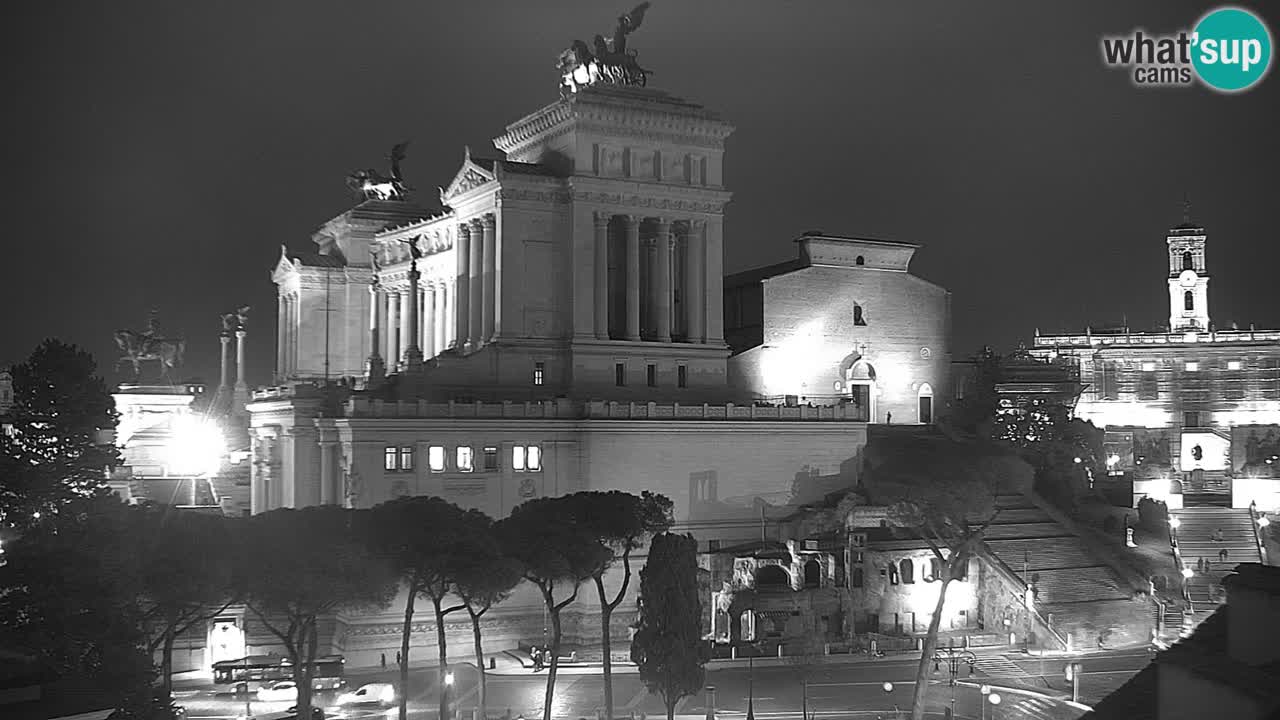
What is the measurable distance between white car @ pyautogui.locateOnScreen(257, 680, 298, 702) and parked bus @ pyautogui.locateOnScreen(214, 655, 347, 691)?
0.58 metres

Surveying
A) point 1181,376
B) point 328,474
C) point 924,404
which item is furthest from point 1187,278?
point 328,474

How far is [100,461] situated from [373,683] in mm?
17402

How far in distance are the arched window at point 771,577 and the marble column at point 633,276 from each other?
17.5 metres

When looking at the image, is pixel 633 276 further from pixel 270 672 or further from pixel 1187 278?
pixel 1187 278

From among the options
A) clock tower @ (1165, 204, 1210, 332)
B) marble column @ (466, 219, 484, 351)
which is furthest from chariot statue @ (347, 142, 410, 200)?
clock tower @ (1165, 204, 1210, 332)

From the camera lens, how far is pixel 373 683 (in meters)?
58.8

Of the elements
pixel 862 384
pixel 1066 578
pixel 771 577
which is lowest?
pixel 1066 578

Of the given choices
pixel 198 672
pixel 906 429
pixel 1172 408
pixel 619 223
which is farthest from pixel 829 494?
pixel 1172 408

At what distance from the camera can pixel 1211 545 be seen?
82.6 metres

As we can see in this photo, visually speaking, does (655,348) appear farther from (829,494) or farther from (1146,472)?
(1146,472)

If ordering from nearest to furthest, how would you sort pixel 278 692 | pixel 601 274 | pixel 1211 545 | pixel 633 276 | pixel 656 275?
1. pixel 278 692
2. pixel 601 274
3. pixel 633 276
4. pixel 656 275
5. pixel 1211 545

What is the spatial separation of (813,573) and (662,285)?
20927 millimetres

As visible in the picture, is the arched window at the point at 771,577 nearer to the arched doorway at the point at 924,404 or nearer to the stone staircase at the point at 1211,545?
the stone staircase at the point at 1211,545

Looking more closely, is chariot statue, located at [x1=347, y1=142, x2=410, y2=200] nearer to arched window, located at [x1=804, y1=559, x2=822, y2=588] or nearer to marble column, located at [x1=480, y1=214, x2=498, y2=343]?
marble column, located at [x1=480, y1=214, x2=498, y2=343]
